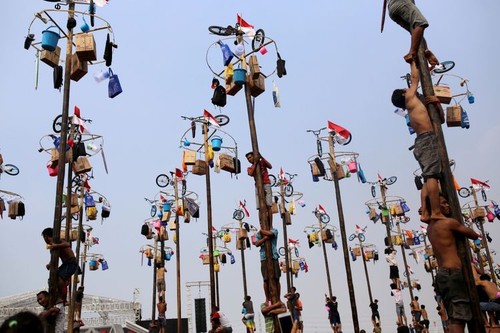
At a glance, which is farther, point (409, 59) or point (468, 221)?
point (468, 221)

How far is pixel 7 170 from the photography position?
Result: 49.8 feet

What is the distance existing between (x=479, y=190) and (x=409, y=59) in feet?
77.6

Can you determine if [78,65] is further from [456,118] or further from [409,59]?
[456,118]

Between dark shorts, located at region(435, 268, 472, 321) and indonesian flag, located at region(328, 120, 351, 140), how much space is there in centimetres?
1343

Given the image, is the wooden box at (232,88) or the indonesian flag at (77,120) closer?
the wooden box at (232,88)

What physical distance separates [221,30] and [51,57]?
3.94m

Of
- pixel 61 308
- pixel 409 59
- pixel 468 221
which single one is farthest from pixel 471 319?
pixel 468 221

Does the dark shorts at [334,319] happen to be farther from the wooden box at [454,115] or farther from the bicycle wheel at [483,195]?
the bicycle wheel at [483,195]

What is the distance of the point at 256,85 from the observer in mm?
10445

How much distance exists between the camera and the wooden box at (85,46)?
28.7 feet

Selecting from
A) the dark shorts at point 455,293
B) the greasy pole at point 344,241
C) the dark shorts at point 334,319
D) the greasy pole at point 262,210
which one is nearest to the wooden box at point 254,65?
the greasy pole at point 262,210

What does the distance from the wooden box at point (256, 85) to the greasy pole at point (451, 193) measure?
226 inches

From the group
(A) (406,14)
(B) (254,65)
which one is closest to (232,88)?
(B) (254,65)

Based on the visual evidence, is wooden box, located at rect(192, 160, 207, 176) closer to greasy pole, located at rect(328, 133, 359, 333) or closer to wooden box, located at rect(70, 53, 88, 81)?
greasy pole, located at rect(328, 133, 359, 333)
